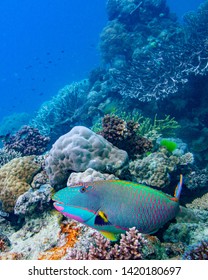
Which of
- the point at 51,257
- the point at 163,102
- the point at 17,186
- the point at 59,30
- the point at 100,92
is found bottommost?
the point at 51,257

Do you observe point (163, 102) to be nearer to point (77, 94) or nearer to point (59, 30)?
point (77, 94)

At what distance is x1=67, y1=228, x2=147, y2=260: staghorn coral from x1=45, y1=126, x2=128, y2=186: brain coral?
5.94 ft

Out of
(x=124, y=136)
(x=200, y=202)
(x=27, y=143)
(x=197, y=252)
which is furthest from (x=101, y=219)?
(x=27, y=143)

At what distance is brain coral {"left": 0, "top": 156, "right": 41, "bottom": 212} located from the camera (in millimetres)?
5117

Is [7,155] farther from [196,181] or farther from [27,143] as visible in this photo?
[196,181]

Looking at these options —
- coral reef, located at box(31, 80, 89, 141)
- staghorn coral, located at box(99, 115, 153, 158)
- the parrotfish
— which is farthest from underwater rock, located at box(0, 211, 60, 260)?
coral reef, located at box(31, 80, 89, 141)

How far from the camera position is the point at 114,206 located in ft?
6.62

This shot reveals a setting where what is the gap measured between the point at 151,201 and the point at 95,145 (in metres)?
2.55

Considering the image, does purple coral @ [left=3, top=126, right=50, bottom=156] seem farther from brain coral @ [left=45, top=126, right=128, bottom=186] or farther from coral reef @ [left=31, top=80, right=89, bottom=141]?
brain coral @ [left=45, top=126, right=128, bottom=186]

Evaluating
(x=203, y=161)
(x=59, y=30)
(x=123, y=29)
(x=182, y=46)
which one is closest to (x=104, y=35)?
(x=123, y=29)

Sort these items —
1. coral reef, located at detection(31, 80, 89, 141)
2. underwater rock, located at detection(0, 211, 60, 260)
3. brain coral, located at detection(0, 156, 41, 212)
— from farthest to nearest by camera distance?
1. coral reef, located at detection(31, 80, 89, 141)
2. brain coral, located at detection(0, 156, 41, 212)
3. underwater rock, located at detection(0, 211, 60, 260)

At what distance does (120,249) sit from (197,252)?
870mm

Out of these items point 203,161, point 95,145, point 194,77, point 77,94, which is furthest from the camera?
point 77,94

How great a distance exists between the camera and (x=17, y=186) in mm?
5277
